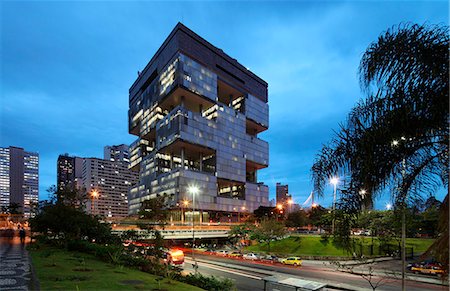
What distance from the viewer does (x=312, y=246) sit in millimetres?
54906

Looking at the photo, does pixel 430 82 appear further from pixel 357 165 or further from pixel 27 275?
pixel 27 275

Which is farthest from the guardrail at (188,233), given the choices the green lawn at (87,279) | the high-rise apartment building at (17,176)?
the high-rise apartment building at (17,176)

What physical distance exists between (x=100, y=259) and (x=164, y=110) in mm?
96521

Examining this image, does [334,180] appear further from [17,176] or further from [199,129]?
[17,176]

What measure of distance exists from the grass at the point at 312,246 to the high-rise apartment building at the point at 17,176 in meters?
152

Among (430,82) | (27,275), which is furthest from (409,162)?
(27,275)

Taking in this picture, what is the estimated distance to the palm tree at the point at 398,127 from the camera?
5.02 metres

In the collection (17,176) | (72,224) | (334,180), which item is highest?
(17,176)

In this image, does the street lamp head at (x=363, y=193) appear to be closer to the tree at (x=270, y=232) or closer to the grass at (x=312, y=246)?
the grass at (x=312, y=246)

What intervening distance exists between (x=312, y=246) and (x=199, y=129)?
5843 centimetres

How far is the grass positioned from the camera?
5134cm

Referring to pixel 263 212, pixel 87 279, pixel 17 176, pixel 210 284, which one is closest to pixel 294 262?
pixel 210 284

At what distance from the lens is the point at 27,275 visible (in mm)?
15945

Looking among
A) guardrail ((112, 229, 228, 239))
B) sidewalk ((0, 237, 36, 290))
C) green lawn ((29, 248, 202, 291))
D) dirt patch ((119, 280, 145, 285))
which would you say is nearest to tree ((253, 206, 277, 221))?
guardrail ((112, 229, 228, 239))
